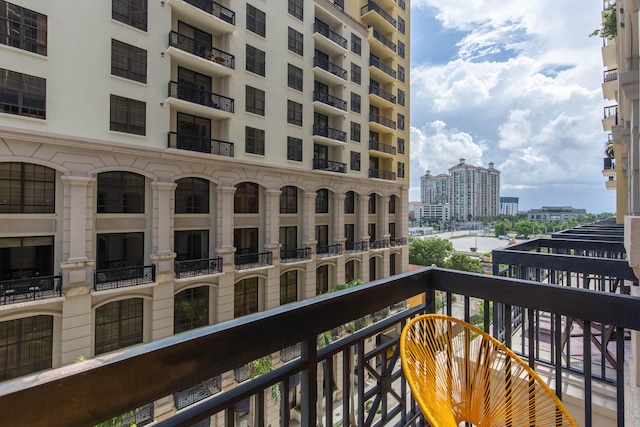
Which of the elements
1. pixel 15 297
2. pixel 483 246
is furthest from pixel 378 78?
pixel 483 246

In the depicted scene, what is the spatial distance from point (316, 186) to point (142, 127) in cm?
716

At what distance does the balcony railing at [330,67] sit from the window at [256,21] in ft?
9.04

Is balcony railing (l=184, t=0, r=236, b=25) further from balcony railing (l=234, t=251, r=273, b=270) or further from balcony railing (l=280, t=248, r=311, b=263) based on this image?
balcony railing (l=280, t=248, r=311, b=263)

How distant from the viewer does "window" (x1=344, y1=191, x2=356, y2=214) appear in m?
16.2

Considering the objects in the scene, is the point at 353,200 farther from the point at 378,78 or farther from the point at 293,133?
the point at 378,78

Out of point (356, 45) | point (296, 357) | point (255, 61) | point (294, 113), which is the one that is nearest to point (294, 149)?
point (294, 113)

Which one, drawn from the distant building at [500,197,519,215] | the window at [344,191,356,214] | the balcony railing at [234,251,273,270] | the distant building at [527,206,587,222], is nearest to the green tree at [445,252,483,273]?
the window at [344,191,356,214]

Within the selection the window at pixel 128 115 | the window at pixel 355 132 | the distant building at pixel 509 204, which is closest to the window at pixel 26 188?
the window at pixel 128 115

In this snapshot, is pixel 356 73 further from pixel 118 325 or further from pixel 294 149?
pixel 118 325

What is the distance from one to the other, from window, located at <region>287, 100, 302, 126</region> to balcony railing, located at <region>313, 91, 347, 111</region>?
1.10m

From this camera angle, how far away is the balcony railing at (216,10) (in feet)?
34.9

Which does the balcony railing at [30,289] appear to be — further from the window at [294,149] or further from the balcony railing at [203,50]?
the window at [294,149]

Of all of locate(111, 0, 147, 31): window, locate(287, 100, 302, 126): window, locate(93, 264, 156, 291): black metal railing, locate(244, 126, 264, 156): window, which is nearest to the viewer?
locate(93, 264, 156, 291): black metal railing

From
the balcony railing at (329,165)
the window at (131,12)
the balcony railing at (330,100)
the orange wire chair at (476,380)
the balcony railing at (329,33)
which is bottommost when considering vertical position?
the orange wire chair at (476,380)
